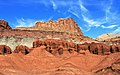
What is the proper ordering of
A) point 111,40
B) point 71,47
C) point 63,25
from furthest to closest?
point 63,25
point 111,40
point 71,47

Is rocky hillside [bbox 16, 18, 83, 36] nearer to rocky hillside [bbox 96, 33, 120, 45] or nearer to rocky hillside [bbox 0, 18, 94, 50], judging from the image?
rocky hillside [bbox 96, 33, 120, 45]

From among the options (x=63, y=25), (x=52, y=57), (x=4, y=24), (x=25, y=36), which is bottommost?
(x=52, y=57)

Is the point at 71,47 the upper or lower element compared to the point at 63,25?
lower

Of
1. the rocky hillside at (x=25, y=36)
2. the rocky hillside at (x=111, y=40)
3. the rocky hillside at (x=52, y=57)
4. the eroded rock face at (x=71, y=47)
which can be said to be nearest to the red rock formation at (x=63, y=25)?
the rocky hillside at (x=111, y=40)

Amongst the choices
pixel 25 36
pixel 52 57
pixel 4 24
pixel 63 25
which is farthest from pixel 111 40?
pixel 52 57

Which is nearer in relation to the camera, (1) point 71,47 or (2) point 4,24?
(1) point 71,47

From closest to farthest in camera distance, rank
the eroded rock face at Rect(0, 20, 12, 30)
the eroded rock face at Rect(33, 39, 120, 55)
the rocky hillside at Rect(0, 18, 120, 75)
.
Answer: the rocky hillside at Rect(0, 18, 120, 75) < the eroded rock face at Rect(33, 39, 120, 55) < the eroded rock face at Rect(0, 20, 12, 30)

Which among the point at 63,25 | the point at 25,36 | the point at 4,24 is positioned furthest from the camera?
the point at 63,25

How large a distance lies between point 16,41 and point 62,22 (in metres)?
56.2

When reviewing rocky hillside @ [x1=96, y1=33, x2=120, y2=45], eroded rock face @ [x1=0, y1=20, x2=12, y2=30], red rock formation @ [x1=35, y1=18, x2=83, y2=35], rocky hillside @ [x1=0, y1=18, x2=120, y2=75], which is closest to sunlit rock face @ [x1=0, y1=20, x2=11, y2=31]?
eroded rock face @ [x1=0, y1=20, x2=12, y2=30]

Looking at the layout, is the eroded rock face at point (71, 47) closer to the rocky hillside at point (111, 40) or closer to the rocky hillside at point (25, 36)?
the rocky hillside at point (25, 36)

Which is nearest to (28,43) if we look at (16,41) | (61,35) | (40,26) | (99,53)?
(16,41)

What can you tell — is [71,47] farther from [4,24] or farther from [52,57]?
[4,24]

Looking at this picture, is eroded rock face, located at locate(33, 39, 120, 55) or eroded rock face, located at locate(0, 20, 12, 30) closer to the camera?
eroded rock face, located at locate(33, 39, 120, 55)
